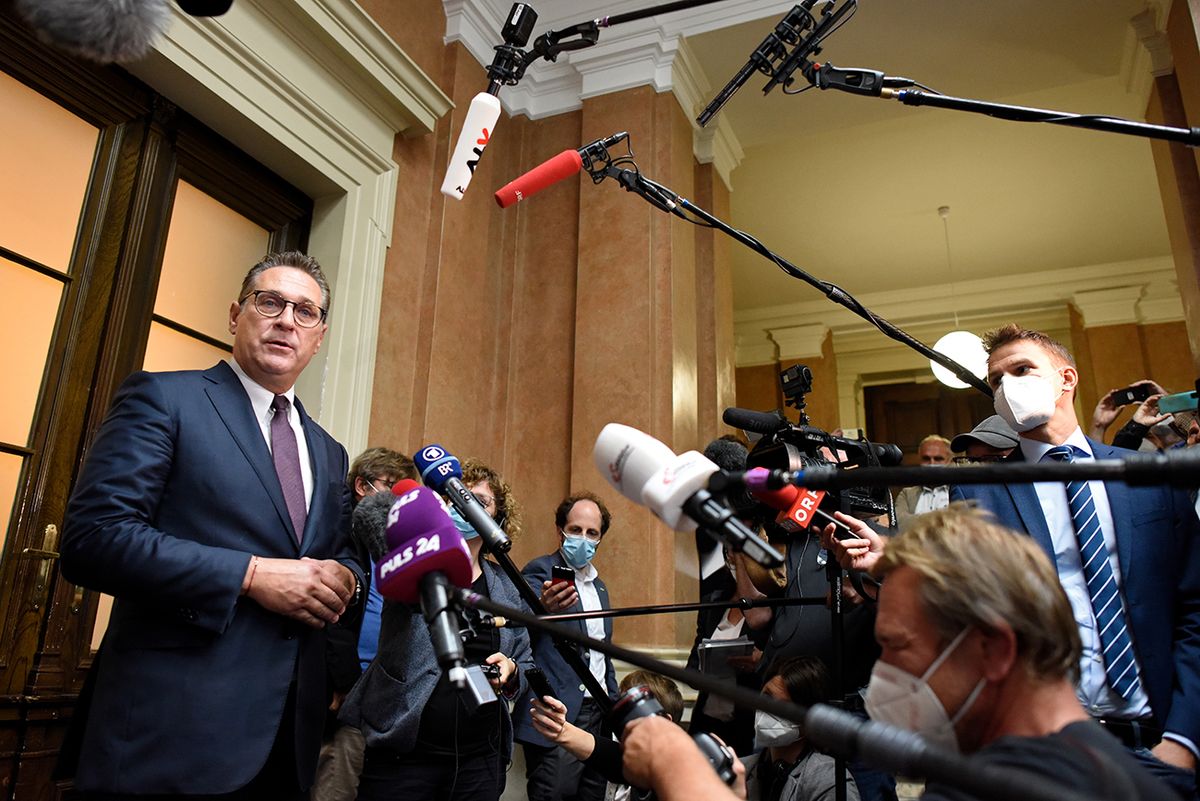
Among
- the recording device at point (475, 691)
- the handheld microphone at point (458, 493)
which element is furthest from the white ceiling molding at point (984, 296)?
the recording device at point (475, 691)

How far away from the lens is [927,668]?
1.03 metres

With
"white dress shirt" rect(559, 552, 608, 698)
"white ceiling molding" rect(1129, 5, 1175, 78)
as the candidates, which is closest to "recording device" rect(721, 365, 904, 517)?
"white dress shirt" rect(559, 552, 608, 698)

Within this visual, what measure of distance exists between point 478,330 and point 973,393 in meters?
7.58

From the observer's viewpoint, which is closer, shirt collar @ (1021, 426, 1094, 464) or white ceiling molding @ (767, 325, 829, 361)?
shirt collar @ (1021, 426, 1094, 464)

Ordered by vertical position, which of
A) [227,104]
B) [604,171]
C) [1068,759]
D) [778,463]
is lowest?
[1068,759]

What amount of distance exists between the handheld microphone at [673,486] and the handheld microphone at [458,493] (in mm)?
209

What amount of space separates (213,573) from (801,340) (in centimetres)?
850

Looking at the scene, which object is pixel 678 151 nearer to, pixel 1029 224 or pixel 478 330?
pixel 478 330

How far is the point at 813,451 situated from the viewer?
1699 millimetres

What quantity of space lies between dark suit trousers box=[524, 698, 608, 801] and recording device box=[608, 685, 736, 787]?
198 cm

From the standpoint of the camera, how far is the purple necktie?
5.55 feet

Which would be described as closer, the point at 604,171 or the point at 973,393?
the point at 604,171

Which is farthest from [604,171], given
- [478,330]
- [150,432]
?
[478,330]

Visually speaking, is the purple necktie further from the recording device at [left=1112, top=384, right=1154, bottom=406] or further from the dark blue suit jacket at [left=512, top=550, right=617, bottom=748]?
the recording device at [left=1112, top=384, right=1154, bottom=406]
